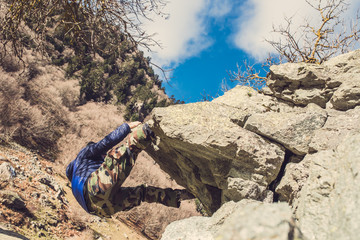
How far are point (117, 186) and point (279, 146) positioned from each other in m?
2.19

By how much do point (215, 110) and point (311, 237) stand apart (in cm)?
183

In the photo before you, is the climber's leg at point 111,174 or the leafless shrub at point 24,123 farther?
the leafless shrub at point 24,123

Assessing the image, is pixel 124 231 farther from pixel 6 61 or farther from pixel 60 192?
pixel 6 61

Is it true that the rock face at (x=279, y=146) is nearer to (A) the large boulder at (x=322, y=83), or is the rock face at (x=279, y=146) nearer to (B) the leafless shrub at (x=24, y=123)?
(A) the large boulder at (x=322, y=83)

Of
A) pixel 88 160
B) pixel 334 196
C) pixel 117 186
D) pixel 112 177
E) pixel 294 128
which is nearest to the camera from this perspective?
pixel 334 196

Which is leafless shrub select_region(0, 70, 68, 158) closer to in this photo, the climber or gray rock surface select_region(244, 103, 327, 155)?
the climber

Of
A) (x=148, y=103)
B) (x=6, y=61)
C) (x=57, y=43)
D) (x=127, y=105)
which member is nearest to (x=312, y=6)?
(x=6, y=61)

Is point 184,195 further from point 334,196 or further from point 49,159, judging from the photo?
point 49,159

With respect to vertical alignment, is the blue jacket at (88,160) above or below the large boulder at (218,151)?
below

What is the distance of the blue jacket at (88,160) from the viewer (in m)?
2.97

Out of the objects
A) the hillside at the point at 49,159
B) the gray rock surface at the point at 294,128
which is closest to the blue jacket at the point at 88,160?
the hillside at the point at 49,159

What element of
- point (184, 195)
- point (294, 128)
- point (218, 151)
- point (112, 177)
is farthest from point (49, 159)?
point (294, 128)

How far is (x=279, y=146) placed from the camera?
2.50 meters

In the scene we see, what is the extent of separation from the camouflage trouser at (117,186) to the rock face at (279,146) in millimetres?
412
